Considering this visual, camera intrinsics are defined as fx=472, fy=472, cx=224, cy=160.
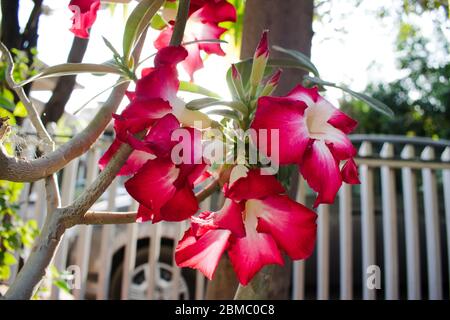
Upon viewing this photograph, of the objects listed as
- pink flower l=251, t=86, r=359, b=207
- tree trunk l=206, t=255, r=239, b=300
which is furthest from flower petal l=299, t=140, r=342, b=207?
tree trunk l=206, t=255, r=239, b=300

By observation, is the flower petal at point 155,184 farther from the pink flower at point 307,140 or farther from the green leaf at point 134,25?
the green leaf at point 134,25

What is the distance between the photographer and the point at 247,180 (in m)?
0.36

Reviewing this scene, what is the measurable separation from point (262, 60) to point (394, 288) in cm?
229

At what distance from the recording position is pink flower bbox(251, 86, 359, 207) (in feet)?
1.14

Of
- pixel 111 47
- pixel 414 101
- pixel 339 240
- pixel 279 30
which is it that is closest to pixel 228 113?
pixel 111 47

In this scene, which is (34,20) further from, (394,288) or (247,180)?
(394,288)

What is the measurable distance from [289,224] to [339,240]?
244 cm

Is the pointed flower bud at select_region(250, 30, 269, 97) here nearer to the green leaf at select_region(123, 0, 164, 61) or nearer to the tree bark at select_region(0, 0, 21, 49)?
the green leaf at select_region(123, 0, 164, 61)

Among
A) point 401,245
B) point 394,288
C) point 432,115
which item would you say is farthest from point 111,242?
point 432,115

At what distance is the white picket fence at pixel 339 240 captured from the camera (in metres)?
2.31

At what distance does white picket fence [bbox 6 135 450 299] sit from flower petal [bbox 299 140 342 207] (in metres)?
1.88

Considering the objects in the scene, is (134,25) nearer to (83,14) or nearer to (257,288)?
(83,14)

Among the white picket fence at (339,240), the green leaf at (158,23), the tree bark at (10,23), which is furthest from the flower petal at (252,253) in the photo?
the white picket fence at (339,240)

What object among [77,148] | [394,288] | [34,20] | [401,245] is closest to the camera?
[77,148]
